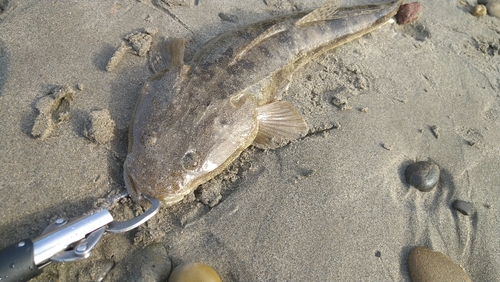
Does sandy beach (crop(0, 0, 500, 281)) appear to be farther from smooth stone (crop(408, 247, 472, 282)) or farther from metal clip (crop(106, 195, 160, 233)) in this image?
metal clip (crop(106, 195, 160, 233))

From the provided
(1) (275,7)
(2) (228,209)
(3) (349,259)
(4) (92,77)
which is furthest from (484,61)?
(4) (92,77)

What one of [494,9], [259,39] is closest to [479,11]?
[494,9]

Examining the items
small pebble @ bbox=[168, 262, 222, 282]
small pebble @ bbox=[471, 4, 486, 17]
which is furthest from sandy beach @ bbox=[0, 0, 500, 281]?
small pebble @ bbox=[471, 4, 486, 17]

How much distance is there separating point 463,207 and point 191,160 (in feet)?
8.27

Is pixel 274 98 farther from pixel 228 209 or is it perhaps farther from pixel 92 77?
pixel 92 77

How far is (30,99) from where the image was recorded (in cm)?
320

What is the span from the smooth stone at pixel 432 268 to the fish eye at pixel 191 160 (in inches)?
76.0

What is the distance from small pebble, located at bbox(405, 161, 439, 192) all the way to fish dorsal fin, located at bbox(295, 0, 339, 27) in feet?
6.45

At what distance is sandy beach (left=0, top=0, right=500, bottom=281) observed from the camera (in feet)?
9.14

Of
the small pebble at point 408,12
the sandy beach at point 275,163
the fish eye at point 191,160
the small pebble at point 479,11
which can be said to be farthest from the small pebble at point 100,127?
the small pebble at point 479,11

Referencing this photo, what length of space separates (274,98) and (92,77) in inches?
72.1

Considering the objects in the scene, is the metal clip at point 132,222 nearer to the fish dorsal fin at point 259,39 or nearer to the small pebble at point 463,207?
the fish dorsal fin at point 259,39

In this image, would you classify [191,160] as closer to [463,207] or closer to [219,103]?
[219,103]

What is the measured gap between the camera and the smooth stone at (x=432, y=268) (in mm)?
2816
